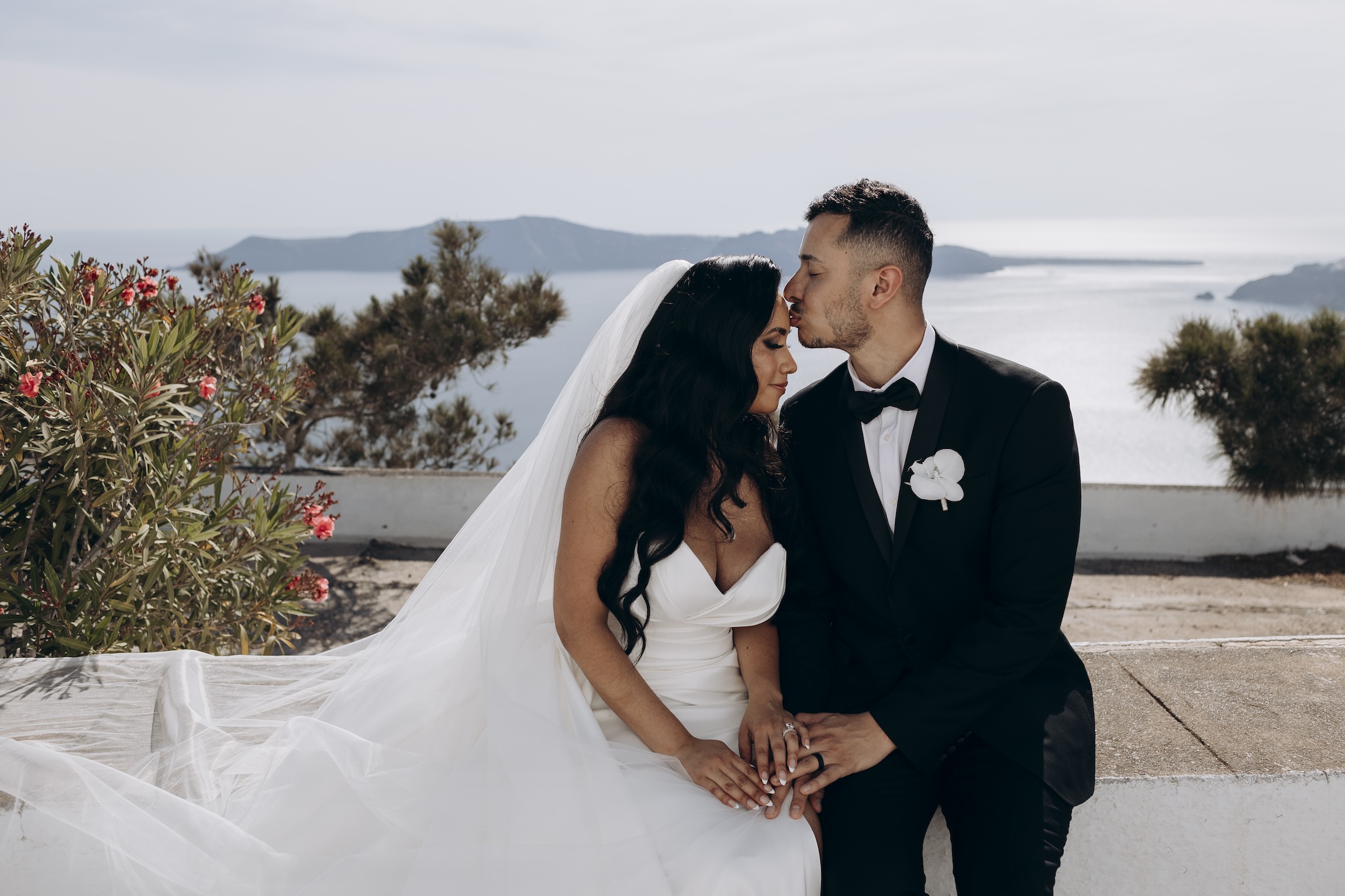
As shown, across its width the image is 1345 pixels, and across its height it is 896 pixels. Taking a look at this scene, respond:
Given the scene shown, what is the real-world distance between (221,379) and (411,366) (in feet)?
17.2

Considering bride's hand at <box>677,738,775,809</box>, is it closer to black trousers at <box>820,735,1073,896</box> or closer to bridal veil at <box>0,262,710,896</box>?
bridal veil at <box>0,262,710,896</box>

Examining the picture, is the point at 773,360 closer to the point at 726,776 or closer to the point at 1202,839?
the point at 726,776

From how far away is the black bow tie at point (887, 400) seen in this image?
6.95 ft

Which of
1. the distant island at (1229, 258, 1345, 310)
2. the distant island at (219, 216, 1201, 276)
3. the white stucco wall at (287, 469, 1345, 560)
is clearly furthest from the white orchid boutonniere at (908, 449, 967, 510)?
the distant island at (1229, 258, 1345, 310)

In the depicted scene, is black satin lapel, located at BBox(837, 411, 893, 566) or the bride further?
black satin lapel, located at BBox(837, 411, 893, 566)

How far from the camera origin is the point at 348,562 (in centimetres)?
754

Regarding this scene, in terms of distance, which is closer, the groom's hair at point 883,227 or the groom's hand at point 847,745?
the groom's hand at point 847,745

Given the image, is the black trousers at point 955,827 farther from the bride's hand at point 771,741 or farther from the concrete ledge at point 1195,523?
the concrete ledge at point 1195,523

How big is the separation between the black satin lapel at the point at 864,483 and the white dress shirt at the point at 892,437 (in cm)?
1

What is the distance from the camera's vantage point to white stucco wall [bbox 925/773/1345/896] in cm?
195

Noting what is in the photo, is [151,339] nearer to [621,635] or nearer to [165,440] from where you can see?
[165,440]

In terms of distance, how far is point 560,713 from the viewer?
6.51 ft

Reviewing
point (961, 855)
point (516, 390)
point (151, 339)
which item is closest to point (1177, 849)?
point (961, 855)

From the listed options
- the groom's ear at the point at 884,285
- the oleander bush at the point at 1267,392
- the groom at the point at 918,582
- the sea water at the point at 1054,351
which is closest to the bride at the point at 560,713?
the groom at the point at 918,582
